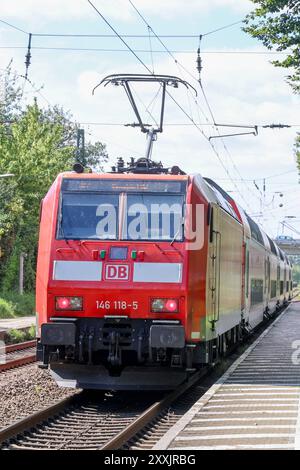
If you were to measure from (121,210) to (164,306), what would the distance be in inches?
59.1

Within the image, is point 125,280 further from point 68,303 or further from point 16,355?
point 16,355

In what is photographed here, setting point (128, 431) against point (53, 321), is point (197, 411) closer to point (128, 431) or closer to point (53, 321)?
point (128, 431)

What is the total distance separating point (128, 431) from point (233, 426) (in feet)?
3.69

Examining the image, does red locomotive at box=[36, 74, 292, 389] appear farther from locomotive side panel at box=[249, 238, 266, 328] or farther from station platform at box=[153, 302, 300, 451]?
locomotive side panel at box=[249, 238, 266, 328]

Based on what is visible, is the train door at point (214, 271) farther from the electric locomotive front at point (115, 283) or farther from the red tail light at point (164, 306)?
the red tail light at point (164, 306)

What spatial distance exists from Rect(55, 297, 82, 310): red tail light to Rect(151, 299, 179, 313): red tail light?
984mm

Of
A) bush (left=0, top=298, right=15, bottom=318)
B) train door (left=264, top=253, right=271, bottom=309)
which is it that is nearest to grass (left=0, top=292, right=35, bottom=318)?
bush (left=0, top=298, right=15, bottom=318)

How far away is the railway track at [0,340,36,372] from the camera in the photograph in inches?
658

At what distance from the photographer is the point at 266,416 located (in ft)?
32.2

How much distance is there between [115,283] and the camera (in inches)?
451

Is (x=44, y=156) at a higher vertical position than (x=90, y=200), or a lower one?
higher

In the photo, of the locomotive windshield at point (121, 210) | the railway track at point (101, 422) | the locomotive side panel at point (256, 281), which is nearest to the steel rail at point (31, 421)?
the railway track at point (101, 422)
